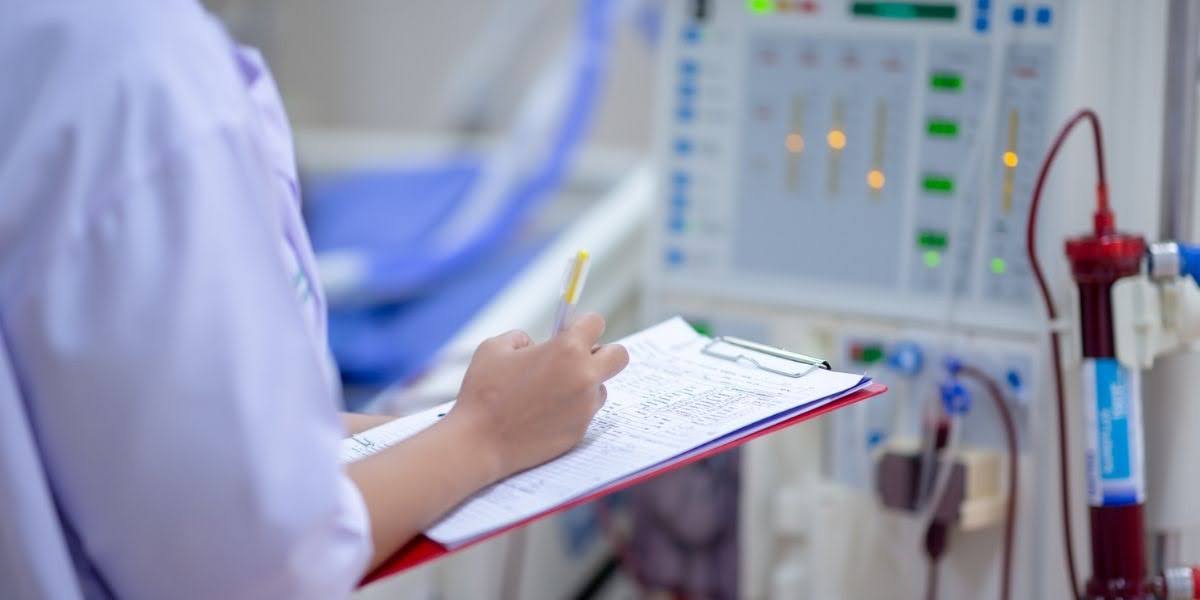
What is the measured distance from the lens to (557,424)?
90 cm

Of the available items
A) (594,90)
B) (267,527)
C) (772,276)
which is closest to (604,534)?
(772,276)

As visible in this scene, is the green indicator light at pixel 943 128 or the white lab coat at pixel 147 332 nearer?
the white lab coat at pixel 147 332

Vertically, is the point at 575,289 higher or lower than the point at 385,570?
higher

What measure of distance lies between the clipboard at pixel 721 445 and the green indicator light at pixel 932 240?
1.68ft

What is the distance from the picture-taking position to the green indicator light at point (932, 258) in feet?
4.95

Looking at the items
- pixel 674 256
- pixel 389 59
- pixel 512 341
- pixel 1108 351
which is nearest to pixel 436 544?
pixel 512 341

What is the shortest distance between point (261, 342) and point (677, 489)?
1.15 m

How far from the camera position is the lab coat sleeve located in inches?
26.1

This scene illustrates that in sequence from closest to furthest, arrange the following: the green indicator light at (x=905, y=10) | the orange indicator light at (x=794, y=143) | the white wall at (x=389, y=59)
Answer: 1. the green indicator light at (x=905, y=10)
2. the orange indicator light at (x=794, y=143)
3. the white wall at (x=389, y=59)

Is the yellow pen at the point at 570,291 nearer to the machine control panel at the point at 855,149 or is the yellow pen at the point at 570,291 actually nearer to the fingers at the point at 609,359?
the fingers at the point at 609,359

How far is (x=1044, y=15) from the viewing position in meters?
1.38

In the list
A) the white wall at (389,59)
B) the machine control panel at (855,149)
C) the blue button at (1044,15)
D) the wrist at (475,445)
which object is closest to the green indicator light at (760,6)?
the machine control panel at (855,149)

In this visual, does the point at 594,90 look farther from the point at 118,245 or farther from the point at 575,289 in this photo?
the point at 118,245

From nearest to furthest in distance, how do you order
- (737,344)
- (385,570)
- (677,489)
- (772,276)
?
(385,570), (737,344), (772,276), (677,489)
